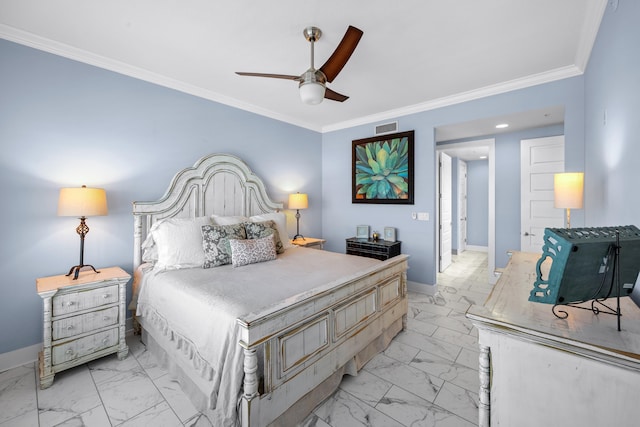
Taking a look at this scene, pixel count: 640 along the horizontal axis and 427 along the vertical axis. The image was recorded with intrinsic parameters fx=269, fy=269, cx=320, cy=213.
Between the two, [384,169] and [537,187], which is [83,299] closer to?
[384,169]

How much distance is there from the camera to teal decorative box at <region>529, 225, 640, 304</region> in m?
0.97

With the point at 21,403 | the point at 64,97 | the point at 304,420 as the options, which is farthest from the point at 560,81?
the point at 21,403

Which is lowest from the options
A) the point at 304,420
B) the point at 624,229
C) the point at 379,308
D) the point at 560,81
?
the point at 304,420

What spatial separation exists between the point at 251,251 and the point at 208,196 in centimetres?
113

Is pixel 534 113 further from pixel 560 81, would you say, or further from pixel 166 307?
pixel 166 307

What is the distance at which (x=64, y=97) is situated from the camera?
245 cm

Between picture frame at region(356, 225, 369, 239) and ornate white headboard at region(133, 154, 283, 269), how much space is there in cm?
156

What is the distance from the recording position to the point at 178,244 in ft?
8.40

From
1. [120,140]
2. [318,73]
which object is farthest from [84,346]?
[318,73]

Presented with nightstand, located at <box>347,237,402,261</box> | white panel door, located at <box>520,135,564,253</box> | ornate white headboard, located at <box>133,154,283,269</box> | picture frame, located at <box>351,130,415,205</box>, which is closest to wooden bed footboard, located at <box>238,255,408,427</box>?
nightstand, located at <box>347,237,402,261</box>

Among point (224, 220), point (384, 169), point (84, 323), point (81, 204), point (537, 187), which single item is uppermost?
point (384, 169)

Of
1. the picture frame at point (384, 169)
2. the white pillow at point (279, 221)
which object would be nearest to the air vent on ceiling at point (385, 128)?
the picture frame at point (384, 169)

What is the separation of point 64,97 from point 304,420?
334cm

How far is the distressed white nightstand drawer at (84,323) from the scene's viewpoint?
205 cm
